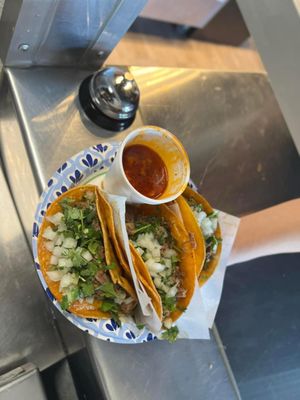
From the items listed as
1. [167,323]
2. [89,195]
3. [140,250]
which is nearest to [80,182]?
[89,195]

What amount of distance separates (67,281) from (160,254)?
0.51 ft

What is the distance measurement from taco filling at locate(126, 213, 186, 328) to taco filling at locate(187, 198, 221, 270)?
2.4 inches

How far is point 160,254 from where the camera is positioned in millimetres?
634

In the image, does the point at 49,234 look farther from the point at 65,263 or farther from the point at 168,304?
the point at 168,304

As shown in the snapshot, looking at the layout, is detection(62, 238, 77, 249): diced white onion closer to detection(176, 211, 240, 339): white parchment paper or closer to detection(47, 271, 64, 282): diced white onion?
detection(47, 271, 64, 282): diced white onion

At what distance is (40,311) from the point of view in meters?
0.68

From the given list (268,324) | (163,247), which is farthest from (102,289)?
(268,324)

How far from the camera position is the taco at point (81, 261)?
0.57 m

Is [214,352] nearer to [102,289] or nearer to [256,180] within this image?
[102,289]

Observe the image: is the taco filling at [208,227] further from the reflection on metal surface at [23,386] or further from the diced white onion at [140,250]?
the reflection on metal surface at [23,386]

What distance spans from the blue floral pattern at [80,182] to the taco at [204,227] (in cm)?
14

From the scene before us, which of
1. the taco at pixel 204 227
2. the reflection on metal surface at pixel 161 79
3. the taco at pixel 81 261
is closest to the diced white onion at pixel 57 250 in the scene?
the taco at pixel 81 261

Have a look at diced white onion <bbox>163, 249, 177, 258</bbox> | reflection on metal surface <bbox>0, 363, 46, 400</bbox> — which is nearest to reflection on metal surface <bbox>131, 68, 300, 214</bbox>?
diced white onion <bbox>163, 249, 177, 258</bbox>

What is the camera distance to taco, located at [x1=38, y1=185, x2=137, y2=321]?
570 millimetres
